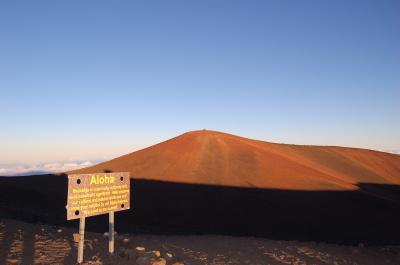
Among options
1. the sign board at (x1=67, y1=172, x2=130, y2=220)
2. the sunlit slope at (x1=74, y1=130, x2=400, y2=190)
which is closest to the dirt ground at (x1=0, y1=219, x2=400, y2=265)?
the sign board at (x1=67, y1=172, x2=130, y2=220)

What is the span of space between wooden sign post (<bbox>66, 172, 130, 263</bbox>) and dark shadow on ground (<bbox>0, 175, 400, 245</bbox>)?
9.12 metres

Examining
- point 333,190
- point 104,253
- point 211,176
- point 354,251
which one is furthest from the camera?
point 211,176

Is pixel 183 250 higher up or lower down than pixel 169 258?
lower down

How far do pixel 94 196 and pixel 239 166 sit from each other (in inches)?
1283

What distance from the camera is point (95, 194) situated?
29.8 feet

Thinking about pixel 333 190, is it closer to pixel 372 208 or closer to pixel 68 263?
pixel 372 208

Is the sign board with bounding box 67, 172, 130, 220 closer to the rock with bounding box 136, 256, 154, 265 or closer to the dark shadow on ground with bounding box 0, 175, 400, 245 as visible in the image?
the rock with bounding box 136, 256, 154, 265

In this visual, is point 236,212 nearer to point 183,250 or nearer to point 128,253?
point 183,250

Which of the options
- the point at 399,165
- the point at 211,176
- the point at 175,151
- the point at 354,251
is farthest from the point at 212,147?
the point at 399,165

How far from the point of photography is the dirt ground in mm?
8977

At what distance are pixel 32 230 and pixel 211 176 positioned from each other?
27131mm

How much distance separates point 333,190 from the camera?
33531 millimetres

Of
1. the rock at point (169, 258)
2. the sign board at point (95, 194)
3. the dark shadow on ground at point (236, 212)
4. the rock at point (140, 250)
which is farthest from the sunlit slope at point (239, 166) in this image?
the sign board at point (95, 194)

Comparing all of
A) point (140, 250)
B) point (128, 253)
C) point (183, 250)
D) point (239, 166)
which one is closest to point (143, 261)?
point (128, 253)
